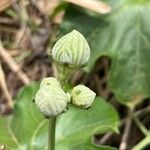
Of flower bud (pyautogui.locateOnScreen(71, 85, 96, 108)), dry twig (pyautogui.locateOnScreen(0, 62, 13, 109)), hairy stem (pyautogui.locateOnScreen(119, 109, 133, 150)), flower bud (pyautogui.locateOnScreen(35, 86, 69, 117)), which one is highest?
flower bud (pyautogui.locateOnScreen(35, 86, 69, 117))

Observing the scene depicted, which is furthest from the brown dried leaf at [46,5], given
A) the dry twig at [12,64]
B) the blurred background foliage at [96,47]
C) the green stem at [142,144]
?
the green stem at [142,144]

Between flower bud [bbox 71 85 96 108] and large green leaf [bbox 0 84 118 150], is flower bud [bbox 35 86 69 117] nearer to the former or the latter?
flower bud [bbox 71 85 96 108]

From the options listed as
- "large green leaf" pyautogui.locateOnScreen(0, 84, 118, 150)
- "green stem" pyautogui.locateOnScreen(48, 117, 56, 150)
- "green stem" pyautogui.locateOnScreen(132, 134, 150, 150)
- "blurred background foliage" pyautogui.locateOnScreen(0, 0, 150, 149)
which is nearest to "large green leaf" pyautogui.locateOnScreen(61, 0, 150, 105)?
"blurred background foliage" pyautogui.locateOnScreen(0, 0, 150, 149)

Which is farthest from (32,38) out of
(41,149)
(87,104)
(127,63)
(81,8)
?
(87,104)

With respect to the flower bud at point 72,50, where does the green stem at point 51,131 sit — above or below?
below

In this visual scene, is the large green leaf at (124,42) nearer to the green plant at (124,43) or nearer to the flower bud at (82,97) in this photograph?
the green plant at (124,43)

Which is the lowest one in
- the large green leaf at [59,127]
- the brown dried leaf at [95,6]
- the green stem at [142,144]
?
the green stem at [142,144]

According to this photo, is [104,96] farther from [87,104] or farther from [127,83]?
[87,104]
